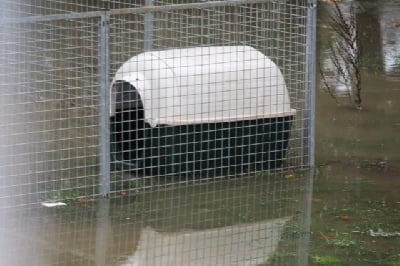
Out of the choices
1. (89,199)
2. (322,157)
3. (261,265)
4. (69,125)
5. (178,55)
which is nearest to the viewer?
(261,265)

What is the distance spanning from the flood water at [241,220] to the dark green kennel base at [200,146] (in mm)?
185

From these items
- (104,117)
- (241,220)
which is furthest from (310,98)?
(104,117)

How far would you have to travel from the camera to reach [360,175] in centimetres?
927

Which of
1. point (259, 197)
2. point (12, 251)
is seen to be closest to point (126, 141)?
point (259, 197)

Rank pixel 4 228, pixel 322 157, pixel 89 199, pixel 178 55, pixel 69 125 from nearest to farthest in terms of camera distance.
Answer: pixel 4 228
pixel 89 199
pixel 178 55
pixel 322 157
pixel 69 125

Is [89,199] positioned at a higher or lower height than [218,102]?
lower

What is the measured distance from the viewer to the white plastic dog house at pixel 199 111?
8.85 meters

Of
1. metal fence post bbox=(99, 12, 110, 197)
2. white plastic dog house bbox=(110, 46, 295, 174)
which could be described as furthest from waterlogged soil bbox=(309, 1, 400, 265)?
metal fence post bbox=(99, 12, 110, 197)

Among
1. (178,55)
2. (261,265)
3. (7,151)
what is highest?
(178,55)

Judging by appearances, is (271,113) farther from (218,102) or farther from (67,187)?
(67,187)

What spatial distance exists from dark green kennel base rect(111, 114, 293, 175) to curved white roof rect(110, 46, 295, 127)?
84 millimetres

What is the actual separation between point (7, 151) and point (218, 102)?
1756mm

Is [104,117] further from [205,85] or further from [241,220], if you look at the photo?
[241,220]

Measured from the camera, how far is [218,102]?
9062 mm
